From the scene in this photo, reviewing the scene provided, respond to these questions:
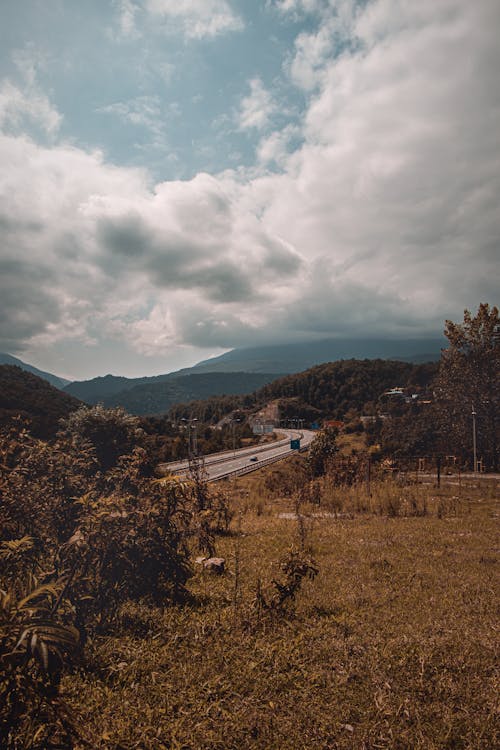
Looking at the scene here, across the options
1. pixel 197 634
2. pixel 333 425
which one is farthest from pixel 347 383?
pixel 197 634

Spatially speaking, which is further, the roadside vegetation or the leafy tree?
the leafy tree

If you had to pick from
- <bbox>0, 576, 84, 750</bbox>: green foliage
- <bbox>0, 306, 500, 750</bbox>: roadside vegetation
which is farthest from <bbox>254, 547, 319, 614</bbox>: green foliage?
<bbox>0, 576, 84, 750</bbox>: green foliage

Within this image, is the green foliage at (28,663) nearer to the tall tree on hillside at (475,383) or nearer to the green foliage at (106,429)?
the green foliage at (106,429)

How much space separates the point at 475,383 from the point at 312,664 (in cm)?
3698

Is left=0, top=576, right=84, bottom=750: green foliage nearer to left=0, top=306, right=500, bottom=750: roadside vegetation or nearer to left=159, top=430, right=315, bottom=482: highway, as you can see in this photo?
left=0, top=306, right=500, bottom=750: roadside vegetation

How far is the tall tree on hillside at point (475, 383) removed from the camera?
117ft

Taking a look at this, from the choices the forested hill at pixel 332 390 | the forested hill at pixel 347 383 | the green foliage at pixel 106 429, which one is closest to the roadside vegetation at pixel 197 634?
the green foliage at pixel 106 429

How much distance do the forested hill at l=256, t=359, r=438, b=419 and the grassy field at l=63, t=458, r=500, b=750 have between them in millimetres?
99469

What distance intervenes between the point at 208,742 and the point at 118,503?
7.81ft

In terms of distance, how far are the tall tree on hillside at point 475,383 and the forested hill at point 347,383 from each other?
65508 millimetres

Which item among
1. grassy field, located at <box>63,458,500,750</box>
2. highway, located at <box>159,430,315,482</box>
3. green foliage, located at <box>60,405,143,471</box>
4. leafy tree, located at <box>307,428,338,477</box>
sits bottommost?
highway, located at <box>159,430,315,482</box>

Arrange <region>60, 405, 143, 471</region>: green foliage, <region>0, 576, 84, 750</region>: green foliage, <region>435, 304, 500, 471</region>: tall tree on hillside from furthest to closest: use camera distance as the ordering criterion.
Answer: <region>435, 304, 500, 471</region>: tall tree on hillside → <region>60, 405, 143, 471</region>: green foliage → <region>0, 576, 84, 750</region>: green foliage

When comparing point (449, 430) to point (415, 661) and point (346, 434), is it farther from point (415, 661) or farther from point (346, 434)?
point (415, 661)

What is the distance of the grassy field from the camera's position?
11.5ft
